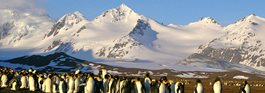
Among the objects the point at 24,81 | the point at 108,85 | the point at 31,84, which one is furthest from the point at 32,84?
the point at 108,85

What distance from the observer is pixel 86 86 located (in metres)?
32.5

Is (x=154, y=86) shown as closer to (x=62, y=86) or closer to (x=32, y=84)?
(x=62, y=86)

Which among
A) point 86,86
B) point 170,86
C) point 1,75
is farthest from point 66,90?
point 1,75

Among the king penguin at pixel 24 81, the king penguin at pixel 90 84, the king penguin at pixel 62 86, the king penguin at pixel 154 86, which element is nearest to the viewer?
the king penguin at pixel 90 84

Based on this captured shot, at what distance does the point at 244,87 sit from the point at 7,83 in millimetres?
17297

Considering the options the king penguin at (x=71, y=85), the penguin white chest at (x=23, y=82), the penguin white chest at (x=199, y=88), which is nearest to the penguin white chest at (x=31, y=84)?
the penguin white chest at (x=23, y=82)

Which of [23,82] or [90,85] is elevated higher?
[23,82]

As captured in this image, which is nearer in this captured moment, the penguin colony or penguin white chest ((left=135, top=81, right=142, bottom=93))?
the penguin colony

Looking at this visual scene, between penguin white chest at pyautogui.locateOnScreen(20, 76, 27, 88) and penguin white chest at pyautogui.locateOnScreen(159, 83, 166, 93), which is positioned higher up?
penguin white chest at pyautogui.locateOnScreen(20, 76, 27, 88)

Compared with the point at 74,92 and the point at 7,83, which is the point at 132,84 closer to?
the point at 74,92

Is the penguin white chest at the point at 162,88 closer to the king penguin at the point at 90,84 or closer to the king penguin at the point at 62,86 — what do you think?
the king penguin at the point at 90,84

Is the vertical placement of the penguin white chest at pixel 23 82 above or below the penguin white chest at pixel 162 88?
above

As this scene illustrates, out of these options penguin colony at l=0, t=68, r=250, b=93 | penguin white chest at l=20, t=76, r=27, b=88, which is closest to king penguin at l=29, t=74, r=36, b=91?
penguin colony at l=0, t=68, r=250, b=93

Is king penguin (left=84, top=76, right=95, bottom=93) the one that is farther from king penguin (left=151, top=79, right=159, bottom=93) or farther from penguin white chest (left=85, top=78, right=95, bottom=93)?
king penguin (left=151, top=79, right=159, bottom=93)
